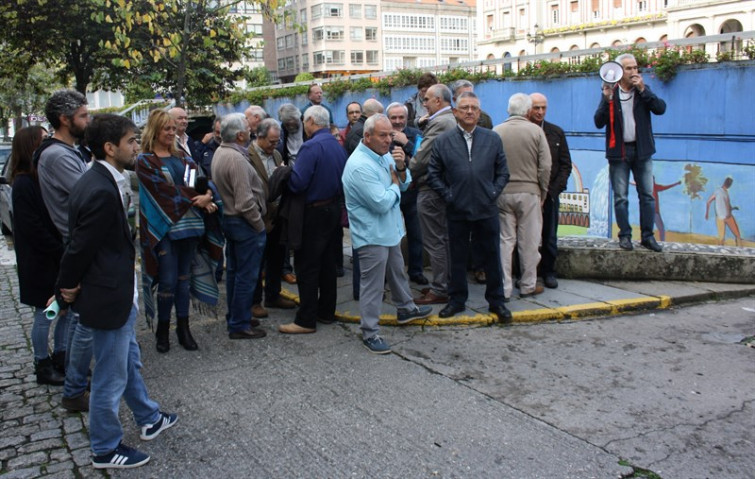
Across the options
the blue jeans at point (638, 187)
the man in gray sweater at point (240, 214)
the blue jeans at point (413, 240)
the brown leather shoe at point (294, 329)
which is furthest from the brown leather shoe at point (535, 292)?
the man in gray sweater at point (240, 214)

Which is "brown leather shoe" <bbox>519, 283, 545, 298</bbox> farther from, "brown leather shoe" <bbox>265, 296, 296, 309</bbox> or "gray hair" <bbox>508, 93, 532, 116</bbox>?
"brown leather shoe" <bbox>265, 296, 296, 309</bbox>

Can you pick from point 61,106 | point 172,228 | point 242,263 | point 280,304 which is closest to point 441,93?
point 242,263

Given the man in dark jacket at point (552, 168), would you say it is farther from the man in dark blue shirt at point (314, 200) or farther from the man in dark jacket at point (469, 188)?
the man in dark blue shirt at point (314, 200)

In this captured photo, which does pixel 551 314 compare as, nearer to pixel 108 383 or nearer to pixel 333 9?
pixel 108 383

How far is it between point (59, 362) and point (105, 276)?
2.06m

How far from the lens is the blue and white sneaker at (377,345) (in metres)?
5.50

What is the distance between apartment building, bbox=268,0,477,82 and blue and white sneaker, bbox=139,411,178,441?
83462 millimetres

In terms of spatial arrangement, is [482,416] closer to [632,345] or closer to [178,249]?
[632,345]

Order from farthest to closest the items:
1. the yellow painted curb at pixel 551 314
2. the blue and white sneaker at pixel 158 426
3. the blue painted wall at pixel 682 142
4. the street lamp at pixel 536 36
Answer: the street lamp at pixel 536 36 < the blue painted wall at pixel 682 142 < the yellow painted curb at pixel 551 314 < the blue and white sneaker at pixel 158 426

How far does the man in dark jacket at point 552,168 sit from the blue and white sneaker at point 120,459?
193 inches

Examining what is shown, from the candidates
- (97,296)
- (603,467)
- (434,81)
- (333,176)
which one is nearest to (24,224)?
(97,296)

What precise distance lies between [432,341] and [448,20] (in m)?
100

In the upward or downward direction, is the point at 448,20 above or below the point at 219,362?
above

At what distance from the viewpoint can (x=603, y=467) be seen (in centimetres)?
363
